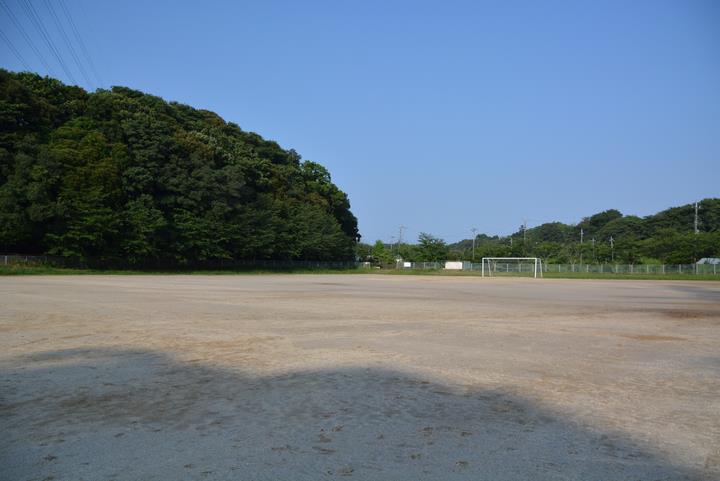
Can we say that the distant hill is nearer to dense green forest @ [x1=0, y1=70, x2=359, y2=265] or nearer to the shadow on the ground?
dense green forest @ [x1=0, y1=70, x2=359, y2=265]

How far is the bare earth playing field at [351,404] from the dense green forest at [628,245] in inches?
Answer: 2715

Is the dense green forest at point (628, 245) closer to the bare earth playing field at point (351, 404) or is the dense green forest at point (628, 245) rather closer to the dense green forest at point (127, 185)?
the dense green forest at point (127, 185)

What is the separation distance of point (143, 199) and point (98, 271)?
312 inches

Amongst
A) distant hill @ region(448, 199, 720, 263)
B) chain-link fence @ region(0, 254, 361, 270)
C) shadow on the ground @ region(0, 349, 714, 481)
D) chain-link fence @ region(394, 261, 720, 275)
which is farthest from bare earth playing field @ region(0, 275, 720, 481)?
distant hill @ region(448, 199, 720, 263)

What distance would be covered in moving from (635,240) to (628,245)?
5.37 m

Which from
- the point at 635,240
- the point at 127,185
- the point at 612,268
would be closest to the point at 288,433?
the point at 127,185

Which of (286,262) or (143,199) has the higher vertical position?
(143,199)

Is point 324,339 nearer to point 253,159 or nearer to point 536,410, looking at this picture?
point 536,410

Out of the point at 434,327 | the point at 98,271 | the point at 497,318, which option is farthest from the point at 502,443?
the point at 98,271

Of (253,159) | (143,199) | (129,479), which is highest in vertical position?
(253,159)

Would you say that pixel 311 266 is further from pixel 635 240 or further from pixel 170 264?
pixel 635 240

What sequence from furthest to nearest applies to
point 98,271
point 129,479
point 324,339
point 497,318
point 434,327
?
1. point 98,271
2. point 497,318
3. point 434,327
4. point 324,339
5. point 129,479

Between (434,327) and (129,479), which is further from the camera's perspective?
(434,327)

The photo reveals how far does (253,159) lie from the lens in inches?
2830
